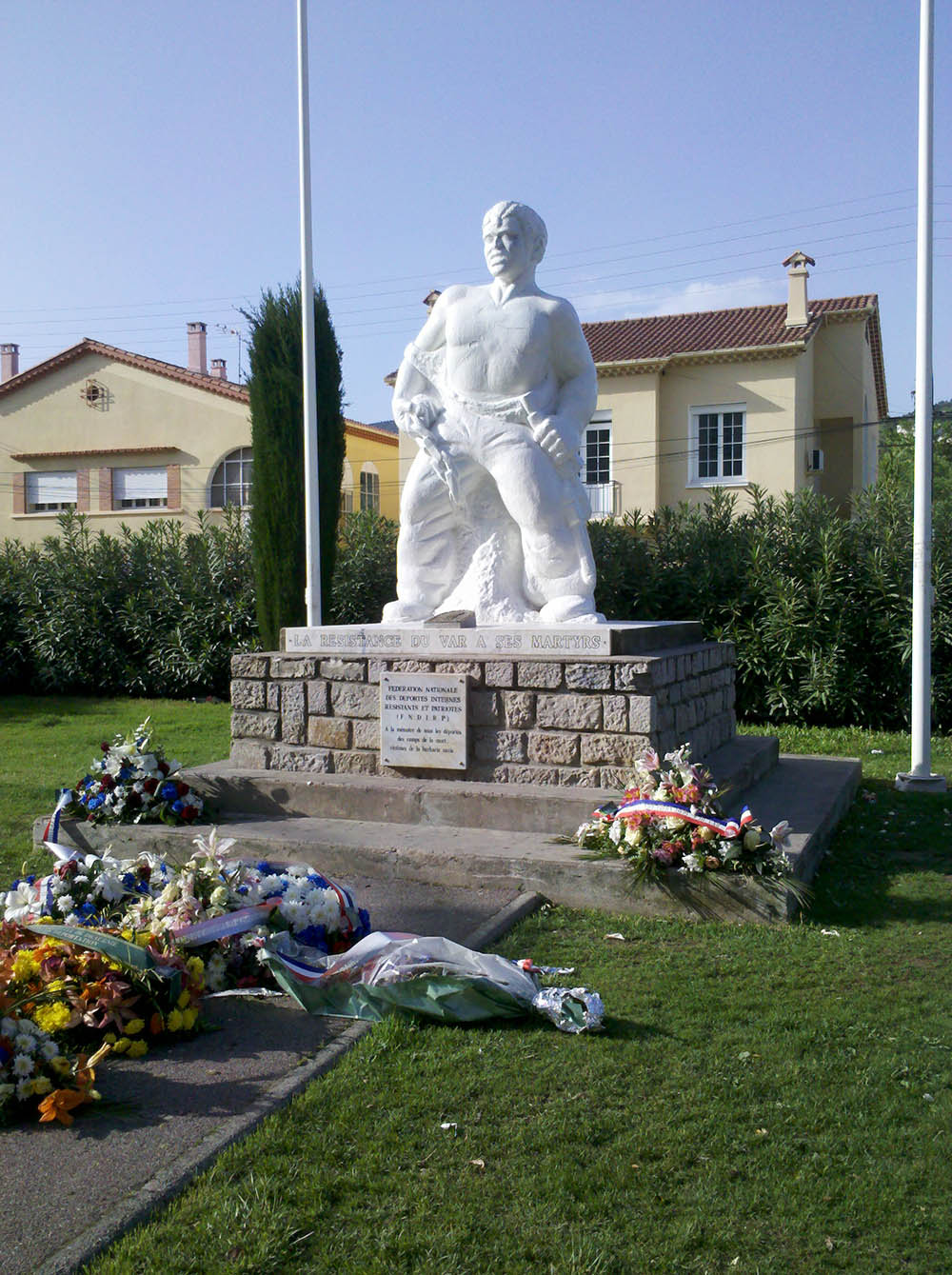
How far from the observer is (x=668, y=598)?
1140 centimetres

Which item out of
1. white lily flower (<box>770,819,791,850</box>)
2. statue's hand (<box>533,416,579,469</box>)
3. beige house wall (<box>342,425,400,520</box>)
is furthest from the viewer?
beige house wall (<box>342,425,400,520</box>)

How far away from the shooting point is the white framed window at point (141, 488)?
75.7 ft

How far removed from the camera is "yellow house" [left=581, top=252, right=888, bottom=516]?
19.8 metres

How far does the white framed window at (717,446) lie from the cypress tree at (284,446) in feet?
29.9

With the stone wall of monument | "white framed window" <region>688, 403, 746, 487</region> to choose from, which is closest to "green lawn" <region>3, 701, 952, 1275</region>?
the stone wall of monument

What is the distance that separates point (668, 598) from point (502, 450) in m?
5.73

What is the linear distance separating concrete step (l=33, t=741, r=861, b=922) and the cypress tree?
24.0ft

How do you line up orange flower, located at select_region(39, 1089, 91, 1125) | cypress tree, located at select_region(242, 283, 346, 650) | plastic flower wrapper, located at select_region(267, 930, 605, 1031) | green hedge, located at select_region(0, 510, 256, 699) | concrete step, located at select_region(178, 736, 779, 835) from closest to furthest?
orange flower, located at select_region(39, 1089, 91, 1125) → plastic flower wrapper, located at select_region(267, 930, 605, 1031) → concrete step, located at select_region(178, 736, 779, 835) → cypress tree, located at select_region(242, 283, 346, 650) → green hedge, located at select_region(0, 510, 256, 699)

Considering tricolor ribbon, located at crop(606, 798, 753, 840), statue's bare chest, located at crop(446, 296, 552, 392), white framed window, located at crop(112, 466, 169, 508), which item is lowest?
tricolor ribbon, located at crop(606, 798, 753, 840)

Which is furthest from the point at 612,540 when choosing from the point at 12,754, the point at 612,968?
the point at 612,968

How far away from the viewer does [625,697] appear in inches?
202

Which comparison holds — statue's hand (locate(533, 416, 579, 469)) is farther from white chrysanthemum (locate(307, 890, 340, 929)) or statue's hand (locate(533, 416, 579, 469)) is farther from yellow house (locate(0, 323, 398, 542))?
yellow house (locate(0, 323, 398, 542))

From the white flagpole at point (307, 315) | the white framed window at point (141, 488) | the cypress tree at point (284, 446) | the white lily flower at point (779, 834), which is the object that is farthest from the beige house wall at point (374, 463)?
the white lily flower at point (779, 834)

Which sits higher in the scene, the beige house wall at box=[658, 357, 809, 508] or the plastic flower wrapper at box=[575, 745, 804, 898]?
the beige house wall at box=[658, 357, 809, 508]
